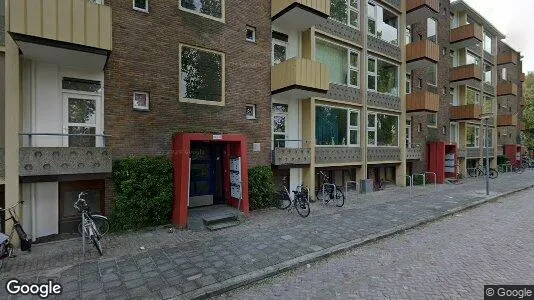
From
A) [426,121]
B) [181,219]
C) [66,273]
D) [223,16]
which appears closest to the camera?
[66,273]

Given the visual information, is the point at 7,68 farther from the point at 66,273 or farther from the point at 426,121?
the point at 426,121

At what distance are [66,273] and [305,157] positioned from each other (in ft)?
29.3

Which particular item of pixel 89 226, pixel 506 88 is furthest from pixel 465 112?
pixel 89 226

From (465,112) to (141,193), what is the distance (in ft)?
74.4

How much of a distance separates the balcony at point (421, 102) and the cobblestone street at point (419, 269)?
941 cm

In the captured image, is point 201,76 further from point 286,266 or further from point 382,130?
point 382,130

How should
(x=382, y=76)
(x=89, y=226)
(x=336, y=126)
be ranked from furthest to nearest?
1. (x=382, y=76)
2. (x=336, y=126)
3. (x=89, y=226)

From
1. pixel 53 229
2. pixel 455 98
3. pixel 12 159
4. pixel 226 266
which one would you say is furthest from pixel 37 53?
pixel 455 98

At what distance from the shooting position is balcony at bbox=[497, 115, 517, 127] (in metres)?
27.2

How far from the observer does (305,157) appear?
12211 mm

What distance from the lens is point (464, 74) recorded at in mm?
21203

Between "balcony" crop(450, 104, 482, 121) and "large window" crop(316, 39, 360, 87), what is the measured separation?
11504mm

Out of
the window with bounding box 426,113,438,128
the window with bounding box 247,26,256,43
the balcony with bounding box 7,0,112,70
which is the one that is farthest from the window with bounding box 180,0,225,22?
the window with bounding box 426,113,438,128

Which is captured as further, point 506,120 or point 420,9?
point 506,120
